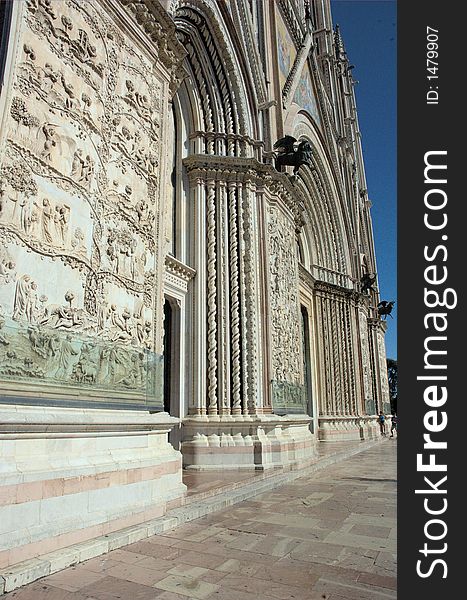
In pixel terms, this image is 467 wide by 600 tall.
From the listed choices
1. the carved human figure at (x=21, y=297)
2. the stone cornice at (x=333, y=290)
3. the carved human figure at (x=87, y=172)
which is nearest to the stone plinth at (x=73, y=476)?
the carved human figure at (x=21, y=297)

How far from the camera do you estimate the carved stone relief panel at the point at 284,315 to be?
12.0m

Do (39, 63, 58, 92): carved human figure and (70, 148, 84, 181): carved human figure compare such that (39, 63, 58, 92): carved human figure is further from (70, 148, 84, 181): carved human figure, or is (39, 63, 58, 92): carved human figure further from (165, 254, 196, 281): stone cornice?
(165, 254, 196, 281): stone cornice

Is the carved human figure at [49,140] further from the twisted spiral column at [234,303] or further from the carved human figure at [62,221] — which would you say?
the twisted spiral column at [234,303]

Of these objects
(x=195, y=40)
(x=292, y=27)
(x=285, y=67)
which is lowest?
(x=195, y=40)

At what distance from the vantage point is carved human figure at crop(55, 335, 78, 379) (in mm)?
4605

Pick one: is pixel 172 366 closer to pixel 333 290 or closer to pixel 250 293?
pixel 250 293

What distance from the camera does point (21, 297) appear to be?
14.2ft

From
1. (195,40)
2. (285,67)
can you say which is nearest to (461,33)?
(195,40)

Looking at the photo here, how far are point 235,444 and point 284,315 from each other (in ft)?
14.0

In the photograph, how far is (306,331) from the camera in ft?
65.6

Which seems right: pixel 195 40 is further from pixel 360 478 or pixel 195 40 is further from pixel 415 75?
pixel 360 478

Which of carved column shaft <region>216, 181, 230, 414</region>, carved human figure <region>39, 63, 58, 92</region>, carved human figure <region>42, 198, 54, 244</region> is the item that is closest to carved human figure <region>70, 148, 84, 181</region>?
carved human figure <region>42, 198, 54, 244</region>

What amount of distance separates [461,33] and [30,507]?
561 cm

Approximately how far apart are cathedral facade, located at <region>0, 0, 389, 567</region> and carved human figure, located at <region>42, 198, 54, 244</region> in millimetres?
15
